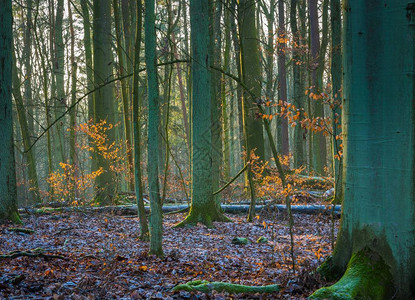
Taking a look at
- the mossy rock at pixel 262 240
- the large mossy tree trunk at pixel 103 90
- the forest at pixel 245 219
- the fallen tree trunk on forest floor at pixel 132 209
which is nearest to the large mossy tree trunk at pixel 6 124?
the forest at pixel 245 219

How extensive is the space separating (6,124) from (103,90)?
4.39 meters

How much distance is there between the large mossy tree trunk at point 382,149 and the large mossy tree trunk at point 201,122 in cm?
570

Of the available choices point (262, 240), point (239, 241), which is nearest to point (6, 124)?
point (239, 241)

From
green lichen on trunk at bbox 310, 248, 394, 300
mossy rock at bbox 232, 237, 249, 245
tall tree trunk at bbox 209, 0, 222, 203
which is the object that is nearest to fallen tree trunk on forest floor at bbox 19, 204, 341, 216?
tall tree trunk at bbox 209, 0, 222, 203

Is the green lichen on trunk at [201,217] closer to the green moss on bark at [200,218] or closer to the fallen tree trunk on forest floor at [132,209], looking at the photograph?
the green moss on bark at [200,218]

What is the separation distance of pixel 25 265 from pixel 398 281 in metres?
4.31

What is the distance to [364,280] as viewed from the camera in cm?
346

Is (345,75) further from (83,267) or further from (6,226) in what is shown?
(6,226)

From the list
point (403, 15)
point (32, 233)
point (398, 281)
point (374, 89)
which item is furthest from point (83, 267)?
point (403, 15)

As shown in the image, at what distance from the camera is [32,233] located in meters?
7.79

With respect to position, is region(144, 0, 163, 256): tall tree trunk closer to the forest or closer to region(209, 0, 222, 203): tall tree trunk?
the forest

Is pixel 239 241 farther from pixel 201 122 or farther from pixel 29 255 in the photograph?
pixel 29 255

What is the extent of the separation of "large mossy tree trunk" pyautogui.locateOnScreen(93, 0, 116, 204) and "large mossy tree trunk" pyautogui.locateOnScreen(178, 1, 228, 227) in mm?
4345

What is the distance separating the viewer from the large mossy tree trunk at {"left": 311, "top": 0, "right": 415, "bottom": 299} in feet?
11.3
